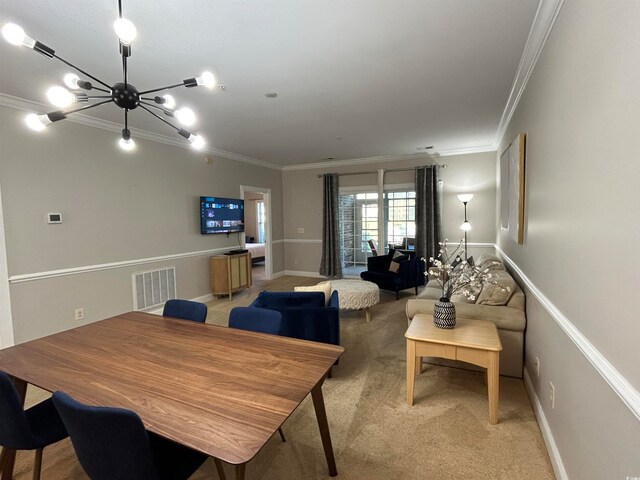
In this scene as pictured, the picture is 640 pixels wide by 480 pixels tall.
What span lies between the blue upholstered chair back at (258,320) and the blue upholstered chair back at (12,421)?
1047 mm

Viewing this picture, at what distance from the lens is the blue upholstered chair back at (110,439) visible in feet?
3.26

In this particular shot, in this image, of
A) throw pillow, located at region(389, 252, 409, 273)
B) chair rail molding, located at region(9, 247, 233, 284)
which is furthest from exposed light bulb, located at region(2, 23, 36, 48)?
throw pillow, located at region(389, 252, 409, 273)

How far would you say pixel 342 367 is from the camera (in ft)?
9.47

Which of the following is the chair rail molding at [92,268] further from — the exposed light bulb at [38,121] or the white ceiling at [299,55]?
the exposed light bulb at [38,121]

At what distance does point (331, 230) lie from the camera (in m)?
6.80

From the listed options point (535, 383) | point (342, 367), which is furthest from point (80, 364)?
point (535, 383)

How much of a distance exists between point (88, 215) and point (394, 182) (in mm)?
5189

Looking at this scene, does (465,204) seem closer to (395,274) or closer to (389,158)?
(389,158)

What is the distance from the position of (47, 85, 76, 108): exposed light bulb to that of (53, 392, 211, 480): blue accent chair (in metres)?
1.37

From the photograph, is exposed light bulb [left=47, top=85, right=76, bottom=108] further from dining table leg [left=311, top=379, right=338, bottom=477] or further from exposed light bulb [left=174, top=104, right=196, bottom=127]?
dining table leg [left=311, top=379, right=338, bottom=477]

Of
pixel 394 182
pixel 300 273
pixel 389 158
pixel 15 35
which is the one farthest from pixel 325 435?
pixel 300 273

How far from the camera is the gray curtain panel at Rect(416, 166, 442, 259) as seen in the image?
5852mm

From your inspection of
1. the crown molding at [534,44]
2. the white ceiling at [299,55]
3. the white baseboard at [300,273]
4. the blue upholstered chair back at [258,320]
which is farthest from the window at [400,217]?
the blue upholstered chair back at [258,320]

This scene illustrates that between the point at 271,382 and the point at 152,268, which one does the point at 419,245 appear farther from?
the point at 271,382
